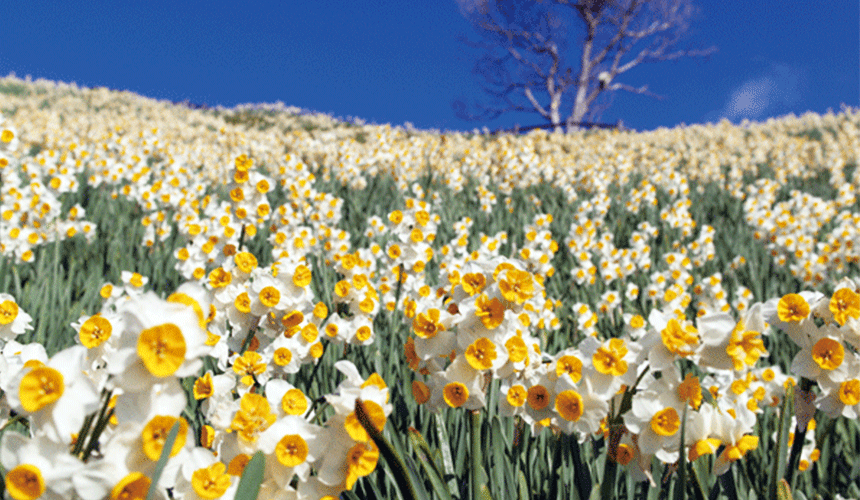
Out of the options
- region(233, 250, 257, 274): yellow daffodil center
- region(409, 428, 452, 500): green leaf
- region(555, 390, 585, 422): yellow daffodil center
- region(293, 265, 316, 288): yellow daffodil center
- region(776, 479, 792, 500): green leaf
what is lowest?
region(776, 479, 792, 500): green leaf

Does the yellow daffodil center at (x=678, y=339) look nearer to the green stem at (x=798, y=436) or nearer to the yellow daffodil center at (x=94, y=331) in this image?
the green stem at (x=798, y=436)

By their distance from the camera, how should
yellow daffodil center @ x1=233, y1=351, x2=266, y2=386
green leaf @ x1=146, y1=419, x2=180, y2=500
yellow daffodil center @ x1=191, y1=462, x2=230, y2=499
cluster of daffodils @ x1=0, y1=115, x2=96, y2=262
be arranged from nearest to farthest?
1. green leaf @ x1=146, y1=419, x2=180, y2=500
2. yellow daffodil center @ x1=191, y1=462, x2=230, y2=499
3. yellow daffodil center @ x1=233, y1=351, x2=266, y2=386
4. cluster of daffodils @ x1=0, y1=115, x2=96, y2=262

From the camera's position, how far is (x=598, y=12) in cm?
2664

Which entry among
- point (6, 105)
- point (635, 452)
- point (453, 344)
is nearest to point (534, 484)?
point (635, 452)

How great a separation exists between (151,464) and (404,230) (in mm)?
2098

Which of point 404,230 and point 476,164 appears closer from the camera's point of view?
point 404,230

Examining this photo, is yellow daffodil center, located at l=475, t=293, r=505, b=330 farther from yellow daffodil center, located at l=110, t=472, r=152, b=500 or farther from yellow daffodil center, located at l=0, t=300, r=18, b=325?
yellow daffodil center, located at l=0, t=300, r=18, b=325

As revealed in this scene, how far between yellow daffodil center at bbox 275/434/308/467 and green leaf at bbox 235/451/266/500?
1.7 inches

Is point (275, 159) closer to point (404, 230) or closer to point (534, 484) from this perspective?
point (404, 230)

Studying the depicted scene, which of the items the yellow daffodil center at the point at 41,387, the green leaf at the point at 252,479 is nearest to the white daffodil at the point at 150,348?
the yellow daffodil center at the point at 41,387

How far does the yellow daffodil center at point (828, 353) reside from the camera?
4.10ft

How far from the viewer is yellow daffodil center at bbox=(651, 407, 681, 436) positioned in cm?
113

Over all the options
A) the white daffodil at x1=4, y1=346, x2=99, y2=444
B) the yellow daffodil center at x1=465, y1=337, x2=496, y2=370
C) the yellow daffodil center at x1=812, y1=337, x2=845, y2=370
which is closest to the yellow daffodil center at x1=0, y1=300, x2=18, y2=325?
the white daffodil at x1=4, y1=346, x2=99, y2=444

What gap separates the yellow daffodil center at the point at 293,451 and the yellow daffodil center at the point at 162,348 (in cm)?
26
